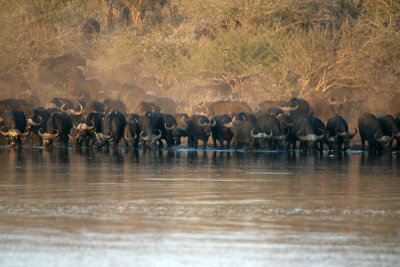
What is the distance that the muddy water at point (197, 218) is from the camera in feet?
24.9

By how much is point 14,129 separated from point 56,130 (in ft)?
6.69

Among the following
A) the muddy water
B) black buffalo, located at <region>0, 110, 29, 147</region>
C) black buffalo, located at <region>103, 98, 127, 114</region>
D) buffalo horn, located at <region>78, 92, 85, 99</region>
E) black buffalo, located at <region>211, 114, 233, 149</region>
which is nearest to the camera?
the muddy water

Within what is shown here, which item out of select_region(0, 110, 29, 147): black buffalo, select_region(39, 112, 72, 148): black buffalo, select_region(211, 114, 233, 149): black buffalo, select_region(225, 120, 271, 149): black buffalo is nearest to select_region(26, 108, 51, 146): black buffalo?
select_region(0, 110, 29, 147): black buffalo

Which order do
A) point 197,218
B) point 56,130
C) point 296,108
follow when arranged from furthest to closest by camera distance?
point 296,108 → point 56,130 → point 197,218

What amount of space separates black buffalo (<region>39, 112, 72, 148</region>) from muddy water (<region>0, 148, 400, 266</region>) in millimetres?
12740

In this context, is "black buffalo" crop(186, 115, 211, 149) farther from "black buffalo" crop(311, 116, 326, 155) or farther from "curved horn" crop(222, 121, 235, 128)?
"black buffalo" crop(311, 116, 326, 155)

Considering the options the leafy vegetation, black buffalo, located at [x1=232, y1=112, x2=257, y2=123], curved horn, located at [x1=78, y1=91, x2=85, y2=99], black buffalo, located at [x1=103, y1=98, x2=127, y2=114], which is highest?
the leafy vegetation

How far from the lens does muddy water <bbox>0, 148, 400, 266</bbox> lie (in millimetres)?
7590

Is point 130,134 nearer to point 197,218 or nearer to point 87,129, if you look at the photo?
point 87,129

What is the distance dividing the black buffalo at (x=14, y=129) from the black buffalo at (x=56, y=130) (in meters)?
1.00

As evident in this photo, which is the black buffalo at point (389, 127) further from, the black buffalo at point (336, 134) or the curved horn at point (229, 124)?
the curved horn at point (229, 124)

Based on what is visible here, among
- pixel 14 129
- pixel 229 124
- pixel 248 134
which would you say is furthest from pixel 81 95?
pixel 248 134

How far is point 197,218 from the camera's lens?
9.97m

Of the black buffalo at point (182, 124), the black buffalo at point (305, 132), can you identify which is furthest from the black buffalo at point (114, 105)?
the black buffalo at point (305, 132)
